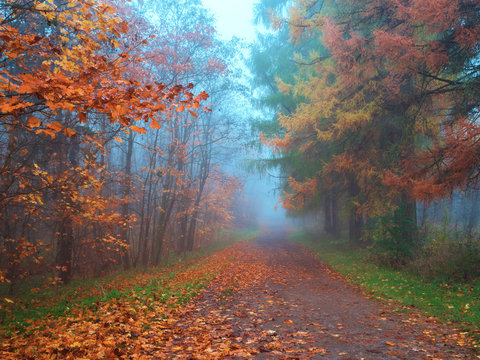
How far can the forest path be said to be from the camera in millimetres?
3902

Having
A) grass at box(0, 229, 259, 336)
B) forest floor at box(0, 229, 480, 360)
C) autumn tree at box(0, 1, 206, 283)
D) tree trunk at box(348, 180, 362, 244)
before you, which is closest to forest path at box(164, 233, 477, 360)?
forest floor at box(0, 229, 480, 360)

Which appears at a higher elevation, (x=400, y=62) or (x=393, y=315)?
(x=400, y=62)

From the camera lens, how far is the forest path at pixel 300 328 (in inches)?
154

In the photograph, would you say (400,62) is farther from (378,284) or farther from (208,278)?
(208,278)

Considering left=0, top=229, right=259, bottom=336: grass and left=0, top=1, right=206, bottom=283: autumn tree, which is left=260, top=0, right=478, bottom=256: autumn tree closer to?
left=0, top=229, right=259, bottom=336: grass

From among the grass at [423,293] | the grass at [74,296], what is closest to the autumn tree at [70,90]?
the grass at [74,296]

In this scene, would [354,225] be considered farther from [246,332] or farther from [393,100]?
[246,332]

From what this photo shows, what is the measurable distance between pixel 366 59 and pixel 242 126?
9.42 metres

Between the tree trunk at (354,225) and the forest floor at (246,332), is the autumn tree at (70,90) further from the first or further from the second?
the tree trunk at (354,225)

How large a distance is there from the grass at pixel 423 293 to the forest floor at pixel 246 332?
1.43ft

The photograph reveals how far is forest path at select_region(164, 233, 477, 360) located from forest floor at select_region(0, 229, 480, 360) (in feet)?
0.04

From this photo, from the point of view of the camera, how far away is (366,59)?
997 centimetres

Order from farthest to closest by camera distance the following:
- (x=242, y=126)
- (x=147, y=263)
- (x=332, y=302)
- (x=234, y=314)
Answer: (x=242, y=126) < (x=147, y=263) < (x=332, y=302) < (x=234, y=314)

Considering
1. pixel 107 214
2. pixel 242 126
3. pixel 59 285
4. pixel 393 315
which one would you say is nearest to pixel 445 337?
pixel 393 315
